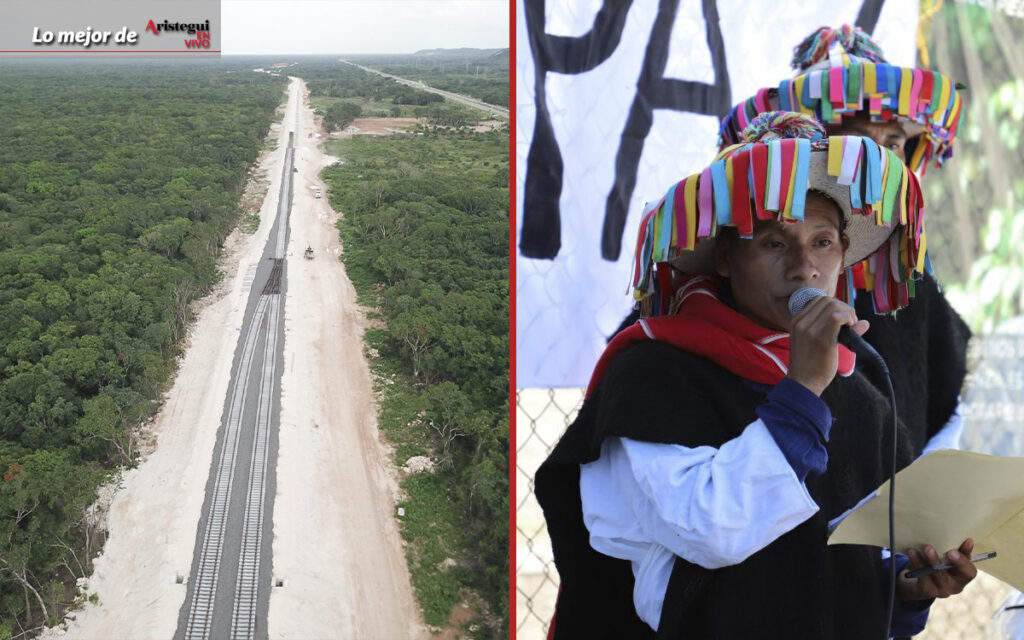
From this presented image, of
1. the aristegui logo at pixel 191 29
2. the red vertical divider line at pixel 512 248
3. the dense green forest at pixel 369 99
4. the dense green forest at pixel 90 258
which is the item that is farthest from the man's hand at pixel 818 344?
the dense green forest at pixel 369 99

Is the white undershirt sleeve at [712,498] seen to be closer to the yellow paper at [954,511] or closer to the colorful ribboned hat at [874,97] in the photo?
the yellow paper at [954,511]

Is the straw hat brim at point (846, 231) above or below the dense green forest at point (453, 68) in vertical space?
below

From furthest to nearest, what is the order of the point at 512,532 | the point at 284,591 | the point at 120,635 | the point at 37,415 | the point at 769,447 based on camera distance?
the point at 37,415, the point at 284,591, the point at 120,635, the point at 512,532, the point at 769,447

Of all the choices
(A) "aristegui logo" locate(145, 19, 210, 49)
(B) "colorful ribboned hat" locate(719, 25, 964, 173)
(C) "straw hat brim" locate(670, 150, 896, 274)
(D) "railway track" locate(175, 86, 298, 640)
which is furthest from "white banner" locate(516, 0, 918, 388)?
(D) "railway track" locate(175, 86, 298, 640)

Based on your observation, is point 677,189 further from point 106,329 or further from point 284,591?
point 106,329

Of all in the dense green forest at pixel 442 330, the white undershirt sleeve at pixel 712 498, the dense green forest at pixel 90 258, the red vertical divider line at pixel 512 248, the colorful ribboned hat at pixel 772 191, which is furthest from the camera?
the dense green forest at pixel 442 330

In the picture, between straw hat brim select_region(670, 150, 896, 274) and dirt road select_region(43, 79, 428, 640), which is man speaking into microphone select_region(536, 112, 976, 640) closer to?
straw hat brim select_region(670, 150, 896, 274)

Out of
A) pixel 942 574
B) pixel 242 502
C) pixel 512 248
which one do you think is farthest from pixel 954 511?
pixel 242 502

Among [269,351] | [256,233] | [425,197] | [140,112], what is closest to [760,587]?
[269,351]
